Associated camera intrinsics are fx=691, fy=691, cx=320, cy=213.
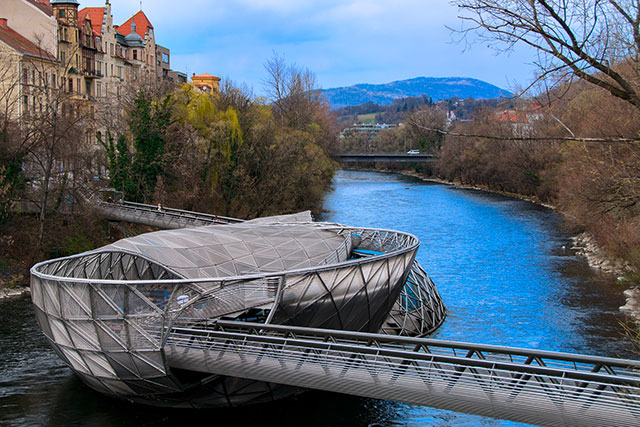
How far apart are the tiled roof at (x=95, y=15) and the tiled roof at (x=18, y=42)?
14.7 meters

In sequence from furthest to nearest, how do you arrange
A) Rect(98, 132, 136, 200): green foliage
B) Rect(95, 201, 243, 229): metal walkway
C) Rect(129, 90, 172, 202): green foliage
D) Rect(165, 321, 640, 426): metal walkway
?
Rect(129, 90, 172, 202): green foliage → Rect(98, 132, 136, 200): green foliage → Rect(95, 201, 243, 229): metal walkway → Rect(165, 321, 640, 426): metal walkway

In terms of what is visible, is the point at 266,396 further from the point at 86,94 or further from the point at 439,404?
the point at 86,94

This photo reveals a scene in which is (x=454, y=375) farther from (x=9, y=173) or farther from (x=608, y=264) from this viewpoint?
(x=9, y=173)

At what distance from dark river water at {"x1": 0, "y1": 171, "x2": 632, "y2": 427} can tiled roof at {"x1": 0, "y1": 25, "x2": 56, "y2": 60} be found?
26768mm

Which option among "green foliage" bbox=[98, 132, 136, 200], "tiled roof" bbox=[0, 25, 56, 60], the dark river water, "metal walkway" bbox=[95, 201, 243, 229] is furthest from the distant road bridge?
"metal walkway" bbox=[95, 201, 243, 229]

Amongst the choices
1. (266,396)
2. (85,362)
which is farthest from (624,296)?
(85,362)

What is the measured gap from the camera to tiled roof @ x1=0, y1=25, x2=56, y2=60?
51.1 m

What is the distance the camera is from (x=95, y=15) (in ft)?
236

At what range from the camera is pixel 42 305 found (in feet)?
65.3

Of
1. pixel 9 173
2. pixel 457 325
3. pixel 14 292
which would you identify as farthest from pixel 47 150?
pixel 457 325

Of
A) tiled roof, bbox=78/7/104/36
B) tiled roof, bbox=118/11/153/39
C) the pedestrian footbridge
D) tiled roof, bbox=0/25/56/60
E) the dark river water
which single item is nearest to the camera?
the pedestrian footbridge

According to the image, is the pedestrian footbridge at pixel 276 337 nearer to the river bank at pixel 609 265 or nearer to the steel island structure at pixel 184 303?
the steel island structure at pixel 184 303

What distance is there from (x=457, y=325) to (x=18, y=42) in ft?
138

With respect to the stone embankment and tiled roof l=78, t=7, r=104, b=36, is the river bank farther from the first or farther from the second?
tiled roof l=78, t=7, r=104, b=36
